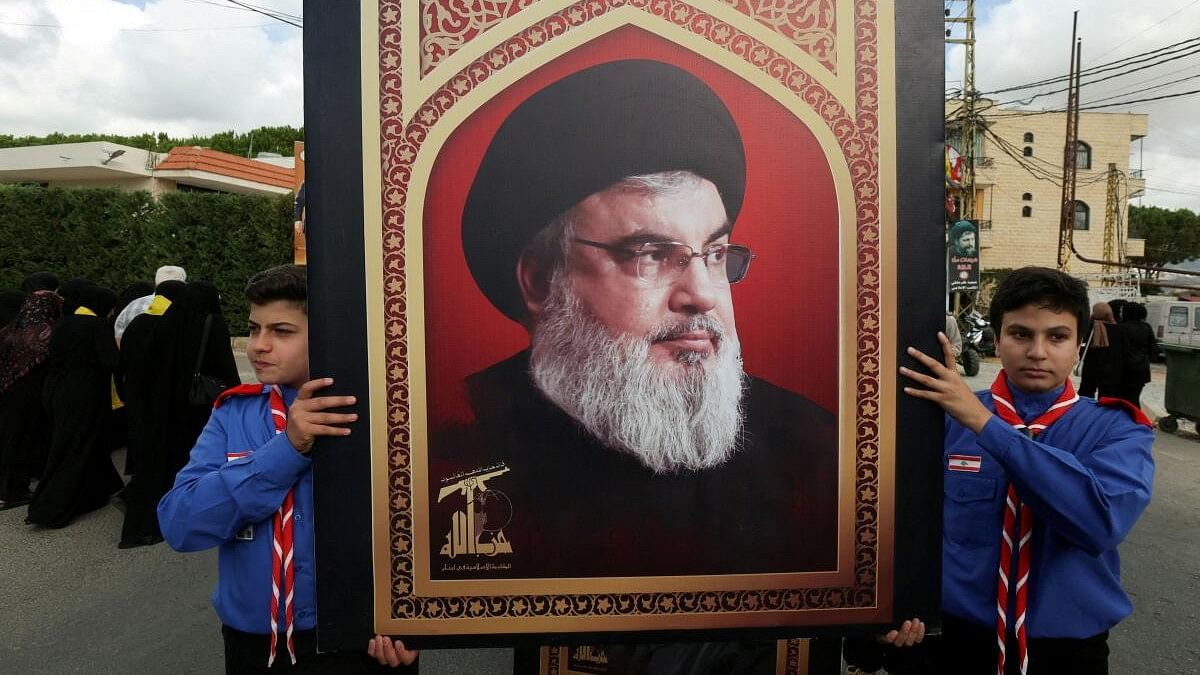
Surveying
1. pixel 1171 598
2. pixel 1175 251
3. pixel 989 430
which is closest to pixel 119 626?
pixel 989 430

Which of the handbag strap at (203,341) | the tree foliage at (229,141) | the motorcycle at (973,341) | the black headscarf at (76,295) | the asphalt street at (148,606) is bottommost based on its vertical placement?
the asphalt street at (148,606)

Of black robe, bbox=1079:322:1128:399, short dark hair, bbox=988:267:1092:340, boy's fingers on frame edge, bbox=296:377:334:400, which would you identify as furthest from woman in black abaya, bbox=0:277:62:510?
black robe, bbox=1079:322:1128:399

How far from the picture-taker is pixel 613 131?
1289mm

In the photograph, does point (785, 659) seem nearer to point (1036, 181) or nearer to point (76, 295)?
point (76, 295)

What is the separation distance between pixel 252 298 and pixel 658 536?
107cm

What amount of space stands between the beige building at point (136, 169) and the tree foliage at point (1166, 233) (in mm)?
52340

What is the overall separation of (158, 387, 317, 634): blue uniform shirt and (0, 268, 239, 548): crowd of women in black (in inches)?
122

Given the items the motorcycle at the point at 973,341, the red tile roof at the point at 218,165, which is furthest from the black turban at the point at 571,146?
the red tile roof at the point at 218,165

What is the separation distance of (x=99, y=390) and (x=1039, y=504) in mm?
6159

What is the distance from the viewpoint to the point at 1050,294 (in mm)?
1655

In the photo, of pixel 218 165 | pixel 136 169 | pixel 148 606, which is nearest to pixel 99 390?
pixel 148 606

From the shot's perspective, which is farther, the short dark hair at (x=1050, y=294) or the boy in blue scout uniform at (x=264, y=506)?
the short dark hair at (x=1050, y=294)

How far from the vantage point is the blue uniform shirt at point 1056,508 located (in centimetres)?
141

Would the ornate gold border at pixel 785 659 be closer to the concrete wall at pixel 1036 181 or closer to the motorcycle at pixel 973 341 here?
the motorcycle at pixel 973 341
